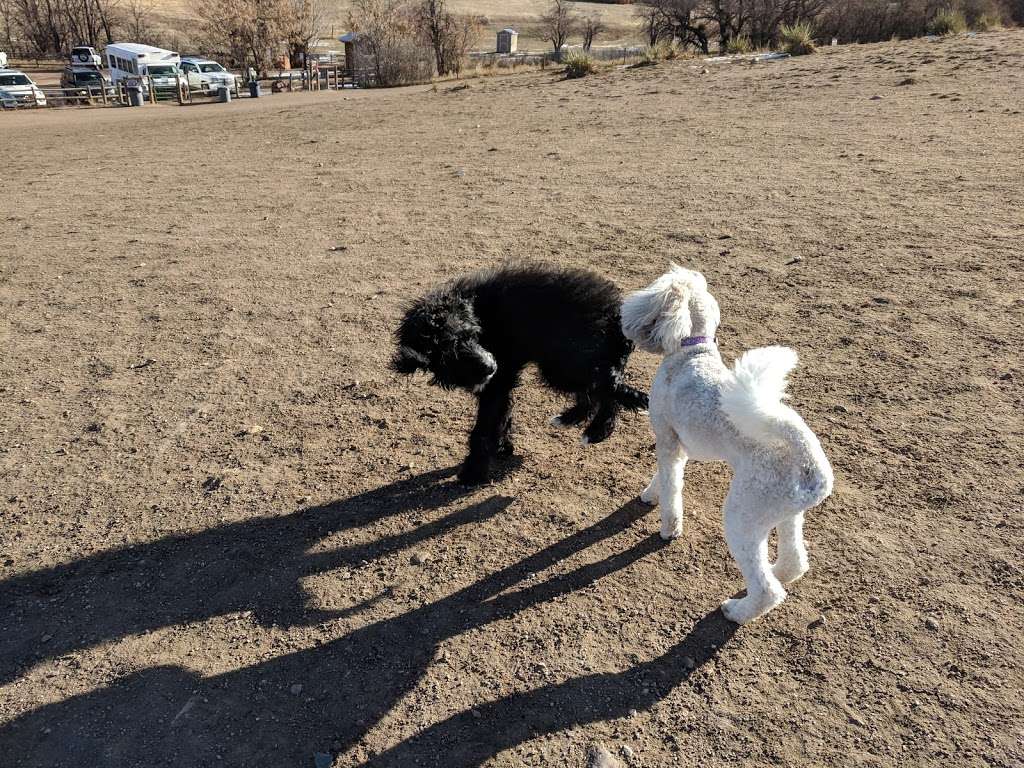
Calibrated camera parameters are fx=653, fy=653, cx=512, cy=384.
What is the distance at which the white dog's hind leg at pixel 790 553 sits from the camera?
273 cm

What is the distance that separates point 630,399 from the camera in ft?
11.1

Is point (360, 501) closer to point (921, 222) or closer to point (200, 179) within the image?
point (921, 222)

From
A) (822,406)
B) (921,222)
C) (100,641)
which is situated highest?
(921,222)

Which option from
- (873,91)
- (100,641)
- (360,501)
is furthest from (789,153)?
(100,641)

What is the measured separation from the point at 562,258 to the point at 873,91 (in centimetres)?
1090

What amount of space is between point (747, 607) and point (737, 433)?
78 cm

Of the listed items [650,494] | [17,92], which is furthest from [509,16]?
[650,494]

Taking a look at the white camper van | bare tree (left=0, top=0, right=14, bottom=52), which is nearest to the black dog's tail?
the white camper van

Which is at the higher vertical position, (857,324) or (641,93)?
(641,93)

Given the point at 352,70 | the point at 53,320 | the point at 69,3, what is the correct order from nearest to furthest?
1. the point at 53,320
2. the point at 352,70
3. the point at 69,3

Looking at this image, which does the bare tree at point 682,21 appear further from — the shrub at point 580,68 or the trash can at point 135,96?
the trash can at point 135,96

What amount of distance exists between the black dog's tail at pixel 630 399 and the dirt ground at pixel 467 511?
51cm

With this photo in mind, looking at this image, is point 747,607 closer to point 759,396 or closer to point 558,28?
point 759,396

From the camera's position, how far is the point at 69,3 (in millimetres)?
38625
